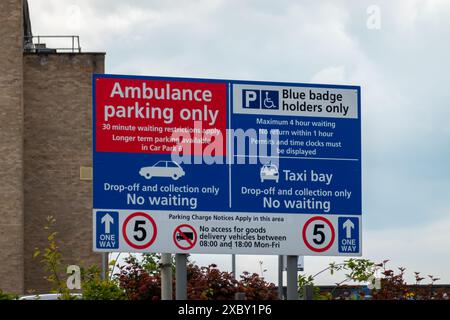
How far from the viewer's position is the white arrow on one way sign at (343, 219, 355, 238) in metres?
15.8

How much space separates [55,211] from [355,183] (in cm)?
3477

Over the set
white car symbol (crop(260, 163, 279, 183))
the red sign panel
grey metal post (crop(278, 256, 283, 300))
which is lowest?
grey metal post (crop(278, 256, 283, 300))

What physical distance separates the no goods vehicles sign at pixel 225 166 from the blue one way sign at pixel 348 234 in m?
0.01

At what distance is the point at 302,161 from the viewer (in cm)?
1562

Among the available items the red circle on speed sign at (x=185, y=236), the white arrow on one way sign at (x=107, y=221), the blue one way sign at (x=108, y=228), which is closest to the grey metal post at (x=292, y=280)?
the red circle on speed sign at (x=185, y=236)

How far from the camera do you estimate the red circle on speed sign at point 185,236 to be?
15.1 metres

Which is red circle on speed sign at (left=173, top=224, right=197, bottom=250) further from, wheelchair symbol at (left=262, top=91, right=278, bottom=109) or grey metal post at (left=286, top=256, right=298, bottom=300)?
wheelchair symbol at (left=262, top=91, right=278, bottom=109)

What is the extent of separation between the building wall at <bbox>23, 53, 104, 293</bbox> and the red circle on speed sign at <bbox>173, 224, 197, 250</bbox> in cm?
3436

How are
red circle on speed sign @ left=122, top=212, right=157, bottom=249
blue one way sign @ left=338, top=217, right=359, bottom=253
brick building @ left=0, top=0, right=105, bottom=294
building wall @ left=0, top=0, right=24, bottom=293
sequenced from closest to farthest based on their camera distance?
red circle on speed sign @ left=122, top=212, right=157, bottom=249
blue one way sign @ left=338, top=217, right=359, bottom=253
building wall @ left=0, top=0, right=24, bottom=293
brick building @ left=0, top=0, right=105, bottom=294

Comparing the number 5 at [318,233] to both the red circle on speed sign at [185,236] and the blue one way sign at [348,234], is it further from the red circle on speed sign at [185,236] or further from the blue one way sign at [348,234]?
the red circle on speed sign at [185,236]

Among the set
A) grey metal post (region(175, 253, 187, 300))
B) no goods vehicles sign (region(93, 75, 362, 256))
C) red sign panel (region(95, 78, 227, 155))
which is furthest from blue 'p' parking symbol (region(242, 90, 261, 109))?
grey metal post (region(175, 253, 187, 300))
